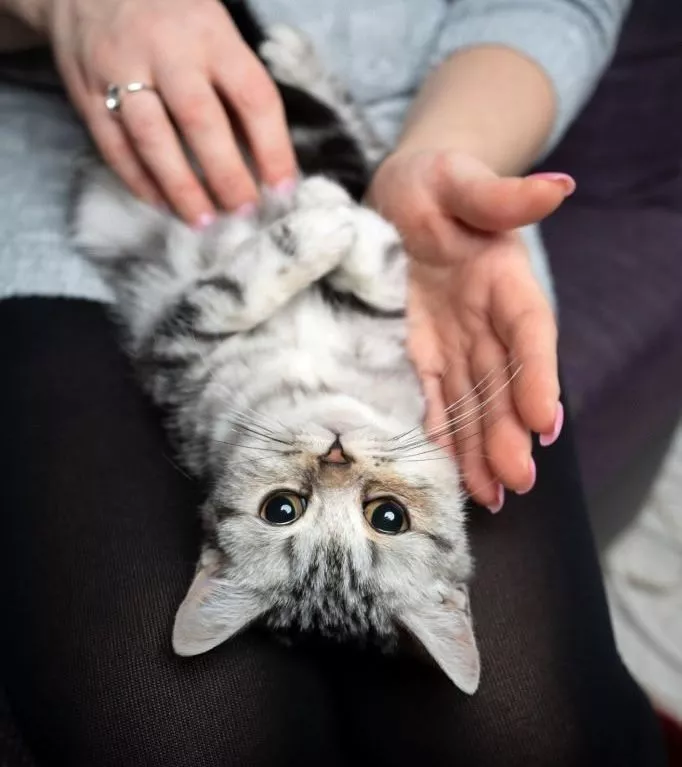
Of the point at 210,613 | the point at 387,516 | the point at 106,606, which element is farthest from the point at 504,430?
the point at 106,606

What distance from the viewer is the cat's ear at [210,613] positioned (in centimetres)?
74

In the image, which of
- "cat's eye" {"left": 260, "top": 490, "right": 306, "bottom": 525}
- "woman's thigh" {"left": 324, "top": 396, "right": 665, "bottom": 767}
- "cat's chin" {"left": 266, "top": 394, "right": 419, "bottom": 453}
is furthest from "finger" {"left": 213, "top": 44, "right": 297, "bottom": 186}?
"woman's thigh" {"left": 324, "top": 396, "right": 665, "bottom": 767}

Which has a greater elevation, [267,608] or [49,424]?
[49,424]

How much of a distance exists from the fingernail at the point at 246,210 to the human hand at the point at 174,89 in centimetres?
2

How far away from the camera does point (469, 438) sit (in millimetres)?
896

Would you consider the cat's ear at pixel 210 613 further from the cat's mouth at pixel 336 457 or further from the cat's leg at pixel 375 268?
the cat's leg at pixel 375 268

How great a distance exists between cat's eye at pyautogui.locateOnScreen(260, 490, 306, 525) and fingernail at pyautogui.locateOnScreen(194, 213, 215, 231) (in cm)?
40

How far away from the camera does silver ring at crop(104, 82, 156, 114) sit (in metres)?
0.92

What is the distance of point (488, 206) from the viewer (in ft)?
2.68

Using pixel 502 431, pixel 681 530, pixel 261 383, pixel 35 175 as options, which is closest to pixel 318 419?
pixel 261 383

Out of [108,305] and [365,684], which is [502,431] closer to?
[365,684]

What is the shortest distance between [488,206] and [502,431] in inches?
10.3

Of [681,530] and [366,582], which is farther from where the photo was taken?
[681,530]

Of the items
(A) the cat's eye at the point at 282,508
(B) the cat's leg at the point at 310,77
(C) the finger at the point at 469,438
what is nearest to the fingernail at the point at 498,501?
(C) the finger at the point at 469,438
